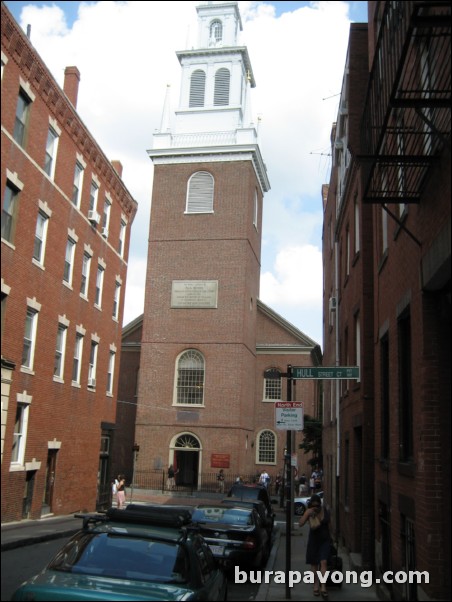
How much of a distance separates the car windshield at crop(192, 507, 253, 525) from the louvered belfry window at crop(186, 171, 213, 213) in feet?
95.4

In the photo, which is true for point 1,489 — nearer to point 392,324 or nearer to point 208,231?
point 392,324

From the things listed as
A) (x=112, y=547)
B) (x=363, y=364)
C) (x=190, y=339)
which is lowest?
(x=112, y=547)

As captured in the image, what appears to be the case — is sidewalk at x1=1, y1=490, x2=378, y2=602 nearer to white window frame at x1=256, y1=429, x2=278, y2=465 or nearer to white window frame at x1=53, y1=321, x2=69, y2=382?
white window frame at x1=53, y1=321, x2=69, y2=382

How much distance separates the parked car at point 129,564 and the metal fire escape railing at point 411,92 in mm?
4634

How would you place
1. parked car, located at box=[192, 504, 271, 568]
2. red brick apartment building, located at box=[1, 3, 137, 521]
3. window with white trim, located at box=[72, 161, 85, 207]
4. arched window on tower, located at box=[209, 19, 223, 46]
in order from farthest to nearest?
1. arched window on tower, located at box=[209, 19, 223, 46]
2. window with white trim, located at box=[72, 161, 85, 207]
3. red brick apartment building, located at box=[1, 3, 137, 521]
4. parked car, located at box=[192, 504, 271, 568]

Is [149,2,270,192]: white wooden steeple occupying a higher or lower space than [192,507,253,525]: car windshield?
higher

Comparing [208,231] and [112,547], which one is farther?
[208,231]

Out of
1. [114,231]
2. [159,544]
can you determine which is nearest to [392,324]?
[159,544]


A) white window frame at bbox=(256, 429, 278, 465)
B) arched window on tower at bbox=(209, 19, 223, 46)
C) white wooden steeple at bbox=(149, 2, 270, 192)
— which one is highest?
arched window on tower at bbox=(209, 19, 223, 46)

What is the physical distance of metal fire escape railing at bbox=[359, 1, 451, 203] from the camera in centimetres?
591

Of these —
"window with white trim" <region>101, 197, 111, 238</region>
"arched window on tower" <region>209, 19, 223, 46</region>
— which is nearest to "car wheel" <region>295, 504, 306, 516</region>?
"window with white trim" <region>101, 197, 111, 238</region>

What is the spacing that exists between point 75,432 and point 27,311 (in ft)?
18.1

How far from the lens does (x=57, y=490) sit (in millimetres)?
20172

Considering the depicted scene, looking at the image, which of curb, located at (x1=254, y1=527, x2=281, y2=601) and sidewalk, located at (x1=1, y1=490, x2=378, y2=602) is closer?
sidewalk, located at (x1=1, y1=490, x2=378, y2=602)
